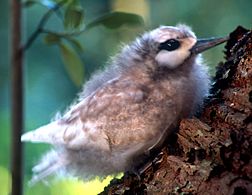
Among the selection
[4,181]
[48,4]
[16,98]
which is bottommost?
[4,181]

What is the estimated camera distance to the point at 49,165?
0.71m

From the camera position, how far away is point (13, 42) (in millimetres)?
868

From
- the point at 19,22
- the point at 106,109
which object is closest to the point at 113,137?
the point at 106,109

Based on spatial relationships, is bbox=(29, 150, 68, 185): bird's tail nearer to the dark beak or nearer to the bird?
the bird

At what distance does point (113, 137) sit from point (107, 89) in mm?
52

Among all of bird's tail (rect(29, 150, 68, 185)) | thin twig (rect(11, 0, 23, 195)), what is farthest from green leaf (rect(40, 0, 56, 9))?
bird's tail (rect(29, 150, 68, 185))

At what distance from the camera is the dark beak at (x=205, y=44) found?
1.99 ft

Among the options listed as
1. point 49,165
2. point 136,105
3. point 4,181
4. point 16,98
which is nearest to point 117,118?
point 136,105

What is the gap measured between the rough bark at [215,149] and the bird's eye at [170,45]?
0.06 metres

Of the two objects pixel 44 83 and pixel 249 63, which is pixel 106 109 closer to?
pixel 249 63

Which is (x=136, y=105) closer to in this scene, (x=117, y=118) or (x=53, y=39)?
(x=117, y=118)

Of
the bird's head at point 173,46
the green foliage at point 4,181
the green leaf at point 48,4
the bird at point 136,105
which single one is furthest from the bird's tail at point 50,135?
the green foliage at point 4,181

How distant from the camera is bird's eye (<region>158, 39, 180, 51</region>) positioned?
0.61 meters

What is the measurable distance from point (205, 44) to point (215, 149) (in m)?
0.12
